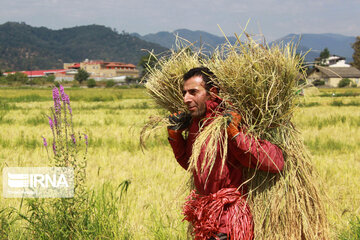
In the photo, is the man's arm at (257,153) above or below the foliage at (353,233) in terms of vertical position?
above

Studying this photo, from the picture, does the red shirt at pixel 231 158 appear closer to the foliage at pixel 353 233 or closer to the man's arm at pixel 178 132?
the man's arm at pixel 178 132

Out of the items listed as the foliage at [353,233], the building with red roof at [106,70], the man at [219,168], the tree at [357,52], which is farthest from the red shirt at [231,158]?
the building with red roof at [106,70]

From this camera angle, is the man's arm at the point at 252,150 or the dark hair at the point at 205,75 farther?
the dark hair at the point at 205,75

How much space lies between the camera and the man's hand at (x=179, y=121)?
8.11 feet

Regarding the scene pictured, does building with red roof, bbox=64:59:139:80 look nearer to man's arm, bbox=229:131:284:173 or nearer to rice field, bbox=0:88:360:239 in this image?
rice field, bbox=0:88:360:239

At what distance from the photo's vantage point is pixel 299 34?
7.32 feet

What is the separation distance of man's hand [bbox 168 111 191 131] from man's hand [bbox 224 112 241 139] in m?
0.46

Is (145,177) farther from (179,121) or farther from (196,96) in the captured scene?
(196,96)

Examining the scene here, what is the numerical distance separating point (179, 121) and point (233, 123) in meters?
0.51

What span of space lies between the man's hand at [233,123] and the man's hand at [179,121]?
0.46 m

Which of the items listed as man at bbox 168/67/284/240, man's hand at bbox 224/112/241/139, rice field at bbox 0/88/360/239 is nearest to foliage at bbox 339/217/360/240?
rice field at bbox 0/88/360/239

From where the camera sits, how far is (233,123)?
2.11 m

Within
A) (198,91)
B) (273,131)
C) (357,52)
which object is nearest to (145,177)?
(198,91)

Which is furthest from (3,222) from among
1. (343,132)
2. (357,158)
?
(343,132)
